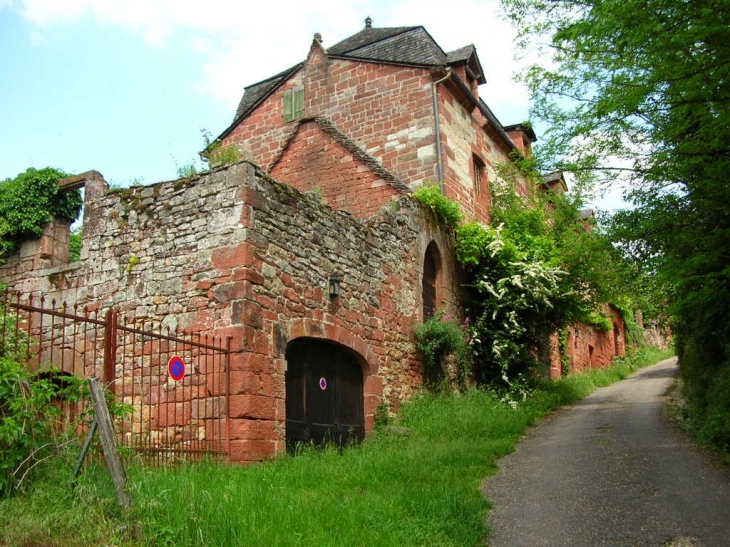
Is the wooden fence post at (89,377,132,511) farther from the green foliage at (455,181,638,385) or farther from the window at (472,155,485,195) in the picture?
the window at (472,155,485,195)

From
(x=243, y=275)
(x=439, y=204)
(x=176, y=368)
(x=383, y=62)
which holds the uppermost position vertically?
(x=383, y=62)

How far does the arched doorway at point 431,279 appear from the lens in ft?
44.4

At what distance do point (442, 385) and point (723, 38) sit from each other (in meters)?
8.19

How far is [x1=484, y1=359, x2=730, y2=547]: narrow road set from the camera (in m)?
6.15

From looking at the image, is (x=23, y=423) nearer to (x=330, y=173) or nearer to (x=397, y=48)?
(x=330, y=173)

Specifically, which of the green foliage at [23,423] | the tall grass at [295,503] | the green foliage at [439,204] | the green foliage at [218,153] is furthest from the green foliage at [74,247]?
the green foliage at [23,423]

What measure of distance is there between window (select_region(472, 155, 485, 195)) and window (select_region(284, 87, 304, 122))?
4507 mm

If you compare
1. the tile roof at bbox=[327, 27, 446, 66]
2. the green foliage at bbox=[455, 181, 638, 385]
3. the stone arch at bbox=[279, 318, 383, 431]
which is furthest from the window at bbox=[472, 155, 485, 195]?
the stone arch at bbox=[279, 318, 383, 431]

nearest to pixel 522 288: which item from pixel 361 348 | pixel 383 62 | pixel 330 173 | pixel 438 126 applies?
pixel 438 126

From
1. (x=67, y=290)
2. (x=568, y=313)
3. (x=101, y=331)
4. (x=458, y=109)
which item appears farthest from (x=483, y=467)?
(x=458, y=109)

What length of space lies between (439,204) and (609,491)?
7.53 meters

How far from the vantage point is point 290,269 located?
9.27 m

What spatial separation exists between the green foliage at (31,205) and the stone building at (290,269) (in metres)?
0.27

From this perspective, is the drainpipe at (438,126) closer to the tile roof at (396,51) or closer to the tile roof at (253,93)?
the tile roof at (396,51)
